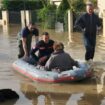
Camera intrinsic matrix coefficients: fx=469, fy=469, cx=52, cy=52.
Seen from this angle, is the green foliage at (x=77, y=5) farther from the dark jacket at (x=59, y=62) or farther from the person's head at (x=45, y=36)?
the dark jacket at (x=59, y=62)

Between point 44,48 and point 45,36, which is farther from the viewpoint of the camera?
point 44,48

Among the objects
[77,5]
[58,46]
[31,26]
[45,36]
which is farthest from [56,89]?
[77,5]

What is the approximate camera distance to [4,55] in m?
18.5

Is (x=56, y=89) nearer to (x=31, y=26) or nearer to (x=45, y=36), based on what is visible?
(x=45, y=36)

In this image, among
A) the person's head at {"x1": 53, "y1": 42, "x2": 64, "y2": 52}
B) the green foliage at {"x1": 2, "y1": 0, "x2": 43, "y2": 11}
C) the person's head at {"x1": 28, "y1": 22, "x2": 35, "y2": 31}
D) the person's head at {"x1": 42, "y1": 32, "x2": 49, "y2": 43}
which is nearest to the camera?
the person's head at {"x1": 53, "y1": 42, "x2": 64, "y2": 52}

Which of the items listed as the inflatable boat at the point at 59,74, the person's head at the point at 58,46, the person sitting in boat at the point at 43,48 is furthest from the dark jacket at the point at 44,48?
the person's head at the point at 58,46

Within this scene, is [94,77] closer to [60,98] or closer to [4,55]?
[60,98]

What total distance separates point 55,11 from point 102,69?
19.4 m

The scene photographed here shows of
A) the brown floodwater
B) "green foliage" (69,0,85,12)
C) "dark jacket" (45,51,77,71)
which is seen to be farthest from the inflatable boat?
"green foliage" (69,0,85,12)

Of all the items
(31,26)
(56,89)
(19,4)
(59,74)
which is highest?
(31,26)

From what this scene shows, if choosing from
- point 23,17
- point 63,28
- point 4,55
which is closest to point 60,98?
point 4,55

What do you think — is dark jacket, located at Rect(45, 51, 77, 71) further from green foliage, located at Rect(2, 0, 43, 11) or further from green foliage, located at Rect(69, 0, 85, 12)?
green foliage, located at Rect(2, 0, 43, 11)

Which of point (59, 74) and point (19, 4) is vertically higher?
point (19, 4)

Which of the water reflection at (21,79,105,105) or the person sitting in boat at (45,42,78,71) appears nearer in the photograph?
the water reflection at (21,79,105,105)
